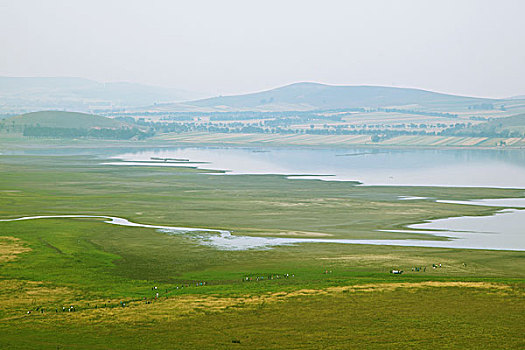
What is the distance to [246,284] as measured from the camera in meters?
44.8

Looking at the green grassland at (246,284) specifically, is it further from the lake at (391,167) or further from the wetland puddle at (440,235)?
the lake at (391,167)

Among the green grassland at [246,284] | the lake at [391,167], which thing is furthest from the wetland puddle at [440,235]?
the lake at [391,167]

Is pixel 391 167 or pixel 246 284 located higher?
pixel 246 284

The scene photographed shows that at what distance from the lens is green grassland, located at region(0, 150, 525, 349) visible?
3428 cm

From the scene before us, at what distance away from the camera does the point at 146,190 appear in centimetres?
10038

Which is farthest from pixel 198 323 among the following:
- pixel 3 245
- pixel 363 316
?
pixel 3 245

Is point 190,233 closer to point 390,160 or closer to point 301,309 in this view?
point 301,309

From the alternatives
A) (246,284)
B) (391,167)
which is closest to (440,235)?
(246,284)

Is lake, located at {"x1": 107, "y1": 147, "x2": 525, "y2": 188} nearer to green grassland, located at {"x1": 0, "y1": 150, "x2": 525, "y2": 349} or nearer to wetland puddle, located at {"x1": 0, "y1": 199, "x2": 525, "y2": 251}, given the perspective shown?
green grassland, located at {"x1": 0, "y1": 150, "x2": 525, "y2": 349}

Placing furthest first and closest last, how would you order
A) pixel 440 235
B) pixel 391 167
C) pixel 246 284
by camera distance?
pixel 391 167 < pixel 440 235 < pixel 246 284

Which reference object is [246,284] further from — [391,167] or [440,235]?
[391,167]

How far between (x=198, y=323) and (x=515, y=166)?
435 feet

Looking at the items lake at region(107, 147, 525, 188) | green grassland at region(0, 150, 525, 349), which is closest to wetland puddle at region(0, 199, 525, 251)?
green grassland at region(0, 150, 525, 349)

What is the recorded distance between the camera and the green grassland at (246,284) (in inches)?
1350
